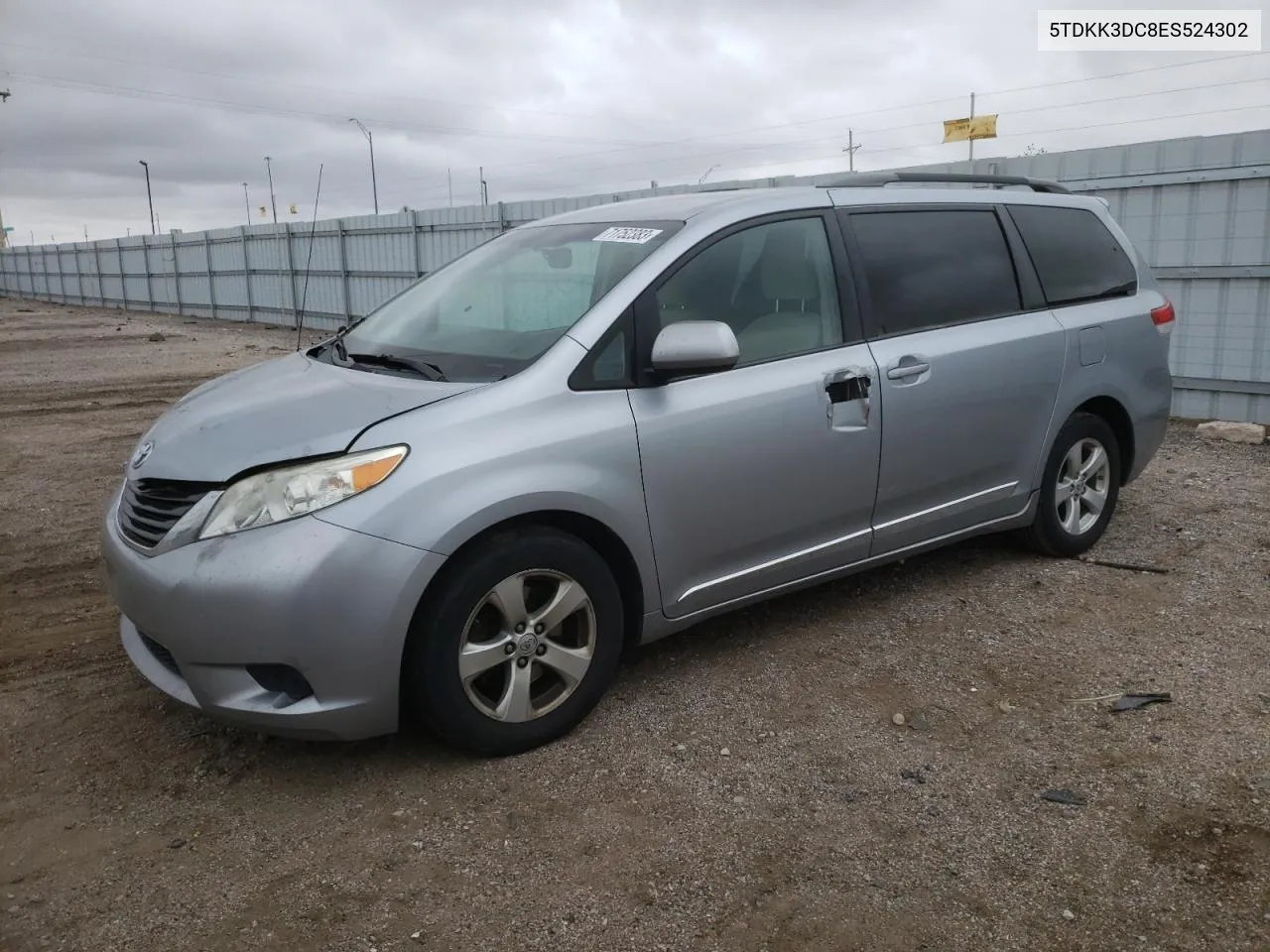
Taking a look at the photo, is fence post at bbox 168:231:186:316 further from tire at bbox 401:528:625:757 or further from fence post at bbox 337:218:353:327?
tire at bbox 401:528:625:757

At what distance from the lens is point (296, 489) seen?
2.88 meters

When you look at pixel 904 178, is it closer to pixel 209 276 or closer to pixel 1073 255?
pixel 1073 255

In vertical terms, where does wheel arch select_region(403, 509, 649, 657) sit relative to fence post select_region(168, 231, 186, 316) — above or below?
below

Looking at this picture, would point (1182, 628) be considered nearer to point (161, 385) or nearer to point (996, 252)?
point (996, 252)

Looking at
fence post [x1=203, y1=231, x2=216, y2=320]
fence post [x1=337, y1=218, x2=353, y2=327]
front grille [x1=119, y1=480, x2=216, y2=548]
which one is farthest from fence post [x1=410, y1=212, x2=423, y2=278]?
front grille [x1=119, y1=480, x2=216, y2=548]

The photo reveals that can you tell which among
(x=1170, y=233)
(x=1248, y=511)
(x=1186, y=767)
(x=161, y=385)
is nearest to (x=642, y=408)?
(x=1186, y=767)

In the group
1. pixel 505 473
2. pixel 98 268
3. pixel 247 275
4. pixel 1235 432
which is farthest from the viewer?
pixel 98 268

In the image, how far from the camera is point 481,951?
2.36 m

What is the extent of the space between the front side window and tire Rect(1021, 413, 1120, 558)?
1.57 metres

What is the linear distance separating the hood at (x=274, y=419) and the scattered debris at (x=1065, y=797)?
210cm

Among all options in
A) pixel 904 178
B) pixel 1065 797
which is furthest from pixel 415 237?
pixel 1065 797

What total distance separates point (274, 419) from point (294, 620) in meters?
0.71

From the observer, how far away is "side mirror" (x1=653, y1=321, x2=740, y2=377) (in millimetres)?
3279

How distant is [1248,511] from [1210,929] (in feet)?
13.7
